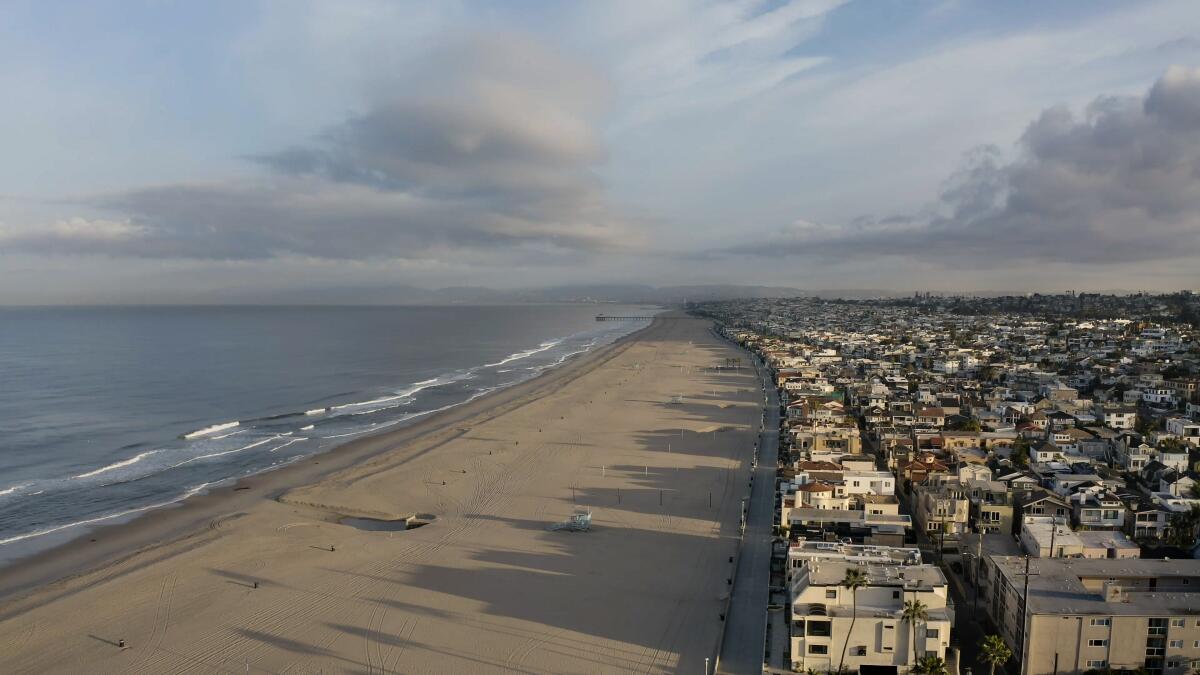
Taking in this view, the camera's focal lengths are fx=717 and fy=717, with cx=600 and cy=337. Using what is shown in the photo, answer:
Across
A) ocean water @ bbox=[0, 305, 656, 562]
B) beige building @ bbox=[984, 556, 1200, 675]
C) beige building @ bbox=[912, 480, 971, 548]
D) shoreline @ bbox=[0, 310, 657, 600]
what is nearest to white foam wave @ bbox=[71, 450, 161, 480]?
ocean water @ bbox=[0, 305, 656, 562]

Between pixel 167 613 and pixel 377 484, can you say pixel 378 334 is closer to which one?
pixel 377 484

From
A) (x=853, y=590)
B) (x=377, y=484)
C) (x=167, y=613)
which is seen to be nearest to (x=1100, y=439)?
(x=853, y=590)

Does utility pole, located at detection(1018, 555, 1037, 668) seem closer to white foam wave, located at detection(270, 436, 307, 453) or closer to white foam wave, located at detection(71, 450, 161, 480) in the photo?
white foam wave, located at detection(270, 436, 307, 453)

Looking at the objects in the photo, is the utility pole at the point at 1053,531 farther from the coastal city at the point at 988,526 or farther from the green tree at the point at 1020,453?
the green tree at the point at 1020,453

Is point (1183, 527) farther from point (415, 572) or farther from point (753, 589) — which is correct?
point (415, 572)

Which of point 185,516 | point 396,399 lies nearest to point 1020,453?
point 185,516
